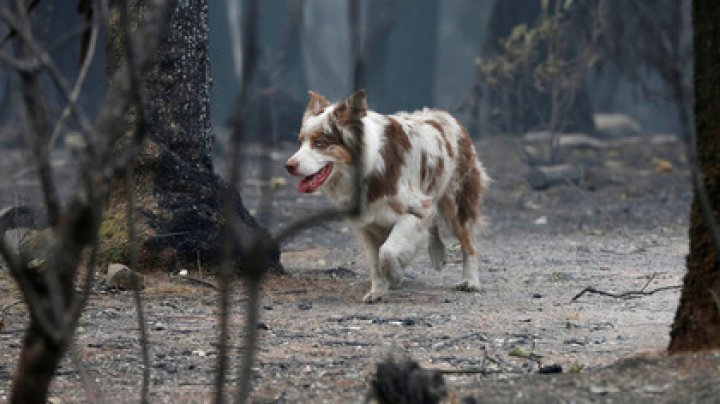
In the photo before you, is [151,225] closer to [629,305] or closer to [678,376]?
[629,305]

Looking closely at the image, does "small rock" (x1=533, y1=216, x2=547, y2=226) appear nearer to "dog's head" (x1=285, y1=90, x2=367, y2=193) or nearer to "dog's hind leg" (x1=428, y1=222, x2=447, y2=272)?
"dog's hind leg" (x1=428, y1=222, x2=447, y2=272)

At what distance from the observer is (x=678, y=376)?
4.81 m

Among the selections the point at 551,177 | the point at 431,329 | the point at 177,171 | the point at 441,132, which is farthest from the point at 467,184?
the point at 551,177

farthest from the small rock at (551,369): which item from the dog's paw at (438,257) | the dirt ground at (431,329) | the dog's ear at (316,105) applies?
the dog's paw at (438,257)

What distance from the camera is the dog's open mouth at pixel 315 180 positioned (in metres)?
8.37

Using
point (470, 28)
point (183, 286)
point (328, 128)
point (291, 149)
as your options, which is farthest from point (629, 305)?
point (470, 28)

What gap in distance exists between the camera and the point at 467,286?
9211 millimetres

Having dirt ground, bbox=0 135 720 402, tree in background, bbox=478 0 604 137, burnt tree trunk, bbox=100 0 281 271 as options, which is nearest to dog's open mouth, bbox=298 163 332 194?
dirt ground, bbox=0 135 720 402

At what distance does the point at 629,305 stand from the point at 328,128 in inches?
92.1

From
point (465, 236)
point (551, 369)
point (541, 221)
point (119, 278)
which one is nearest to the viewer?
point (551, 369)

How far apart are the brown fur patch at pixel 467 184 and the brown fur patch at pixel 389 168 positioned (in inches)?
35.2

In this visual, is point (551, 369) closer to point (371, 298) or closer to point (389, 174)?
point (371, 298)

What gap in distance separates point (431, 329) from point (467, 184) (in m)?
2.54

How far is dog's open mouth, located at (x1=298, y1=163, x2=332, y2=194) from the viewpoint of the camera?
8367mm
